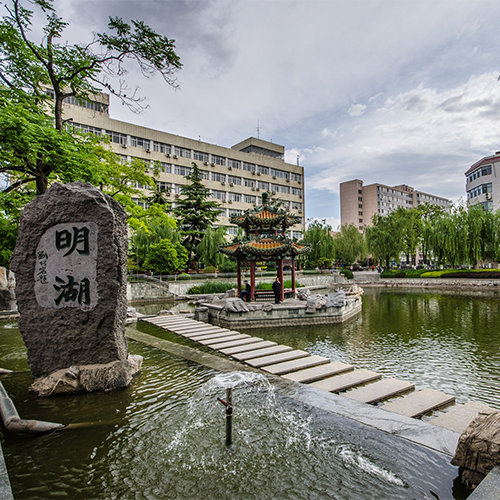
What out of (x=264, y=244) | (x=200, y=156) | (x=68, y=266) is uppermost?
(x=200, y=156)

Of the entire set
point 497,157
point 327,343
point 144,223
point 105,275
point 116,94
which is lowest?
point 327,343

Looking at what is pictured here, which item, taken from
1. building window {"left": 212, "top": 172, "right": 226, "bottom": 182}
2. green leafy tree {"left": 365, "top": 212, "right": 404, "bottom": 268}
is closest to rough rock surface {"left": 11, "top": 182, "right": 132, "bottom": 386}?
green leafy tree {"left": 365, "top": 212, "right": 404, "bottom": 268}

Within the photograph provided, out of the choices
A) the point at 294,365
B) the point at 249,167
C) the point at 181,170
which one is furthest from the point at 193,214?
the point at 294,365

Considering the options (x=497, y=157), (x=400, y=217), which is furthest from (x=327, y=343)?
(x=497, y=157)

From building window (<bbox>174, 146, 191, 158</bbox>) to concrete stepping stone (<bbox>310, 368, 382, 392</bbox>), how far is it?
3380cm

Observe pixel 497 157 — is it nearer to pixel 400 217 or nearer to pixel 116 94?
pixel 400 217

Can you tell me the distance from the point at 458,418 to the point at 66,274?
513cm

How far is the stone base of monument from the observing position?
4.48 meters

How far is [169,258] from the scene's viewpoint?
2117 cm

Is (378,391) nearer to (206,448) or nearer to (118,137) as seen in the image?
(206,448)

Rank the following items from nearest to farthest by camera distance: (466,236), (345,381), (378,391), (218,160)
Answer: (378,391) → (345,381) → (466,236) → (218,160)

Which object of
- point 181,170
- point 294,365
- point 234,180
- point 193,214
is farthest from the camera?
point 234,180

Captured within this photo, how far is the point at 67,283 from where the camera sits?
15.0 ft

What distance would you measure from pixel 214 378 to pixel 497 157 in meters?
40.4
